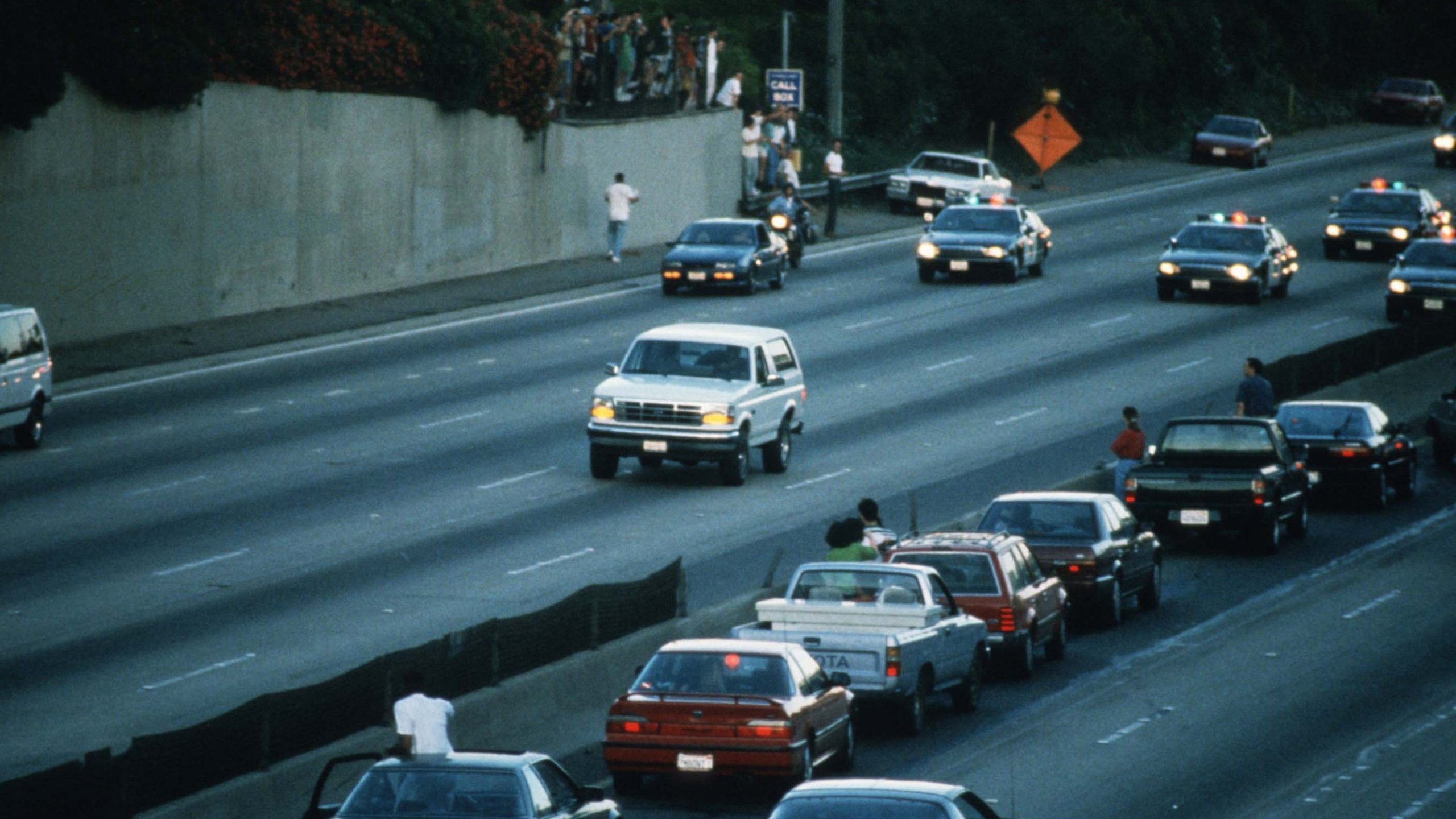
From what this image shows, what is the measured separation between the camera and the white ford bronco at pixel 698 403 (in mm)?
30531

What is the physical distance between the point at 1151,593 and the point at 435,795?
1467 cm

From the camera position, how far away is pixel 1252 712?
68.1ft

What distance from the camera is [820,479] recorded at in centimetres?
3173

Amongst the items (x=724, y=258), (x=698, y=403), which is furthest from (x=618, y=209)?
(x=698, y=403)

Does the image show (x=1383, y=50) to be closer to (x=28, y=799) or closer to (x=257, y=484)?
(x=257, y=484)

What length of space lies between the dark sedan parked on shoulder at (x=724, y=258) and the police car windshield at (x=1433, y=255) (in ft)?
40.6

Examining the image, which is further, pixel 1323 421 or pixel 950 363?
pixel 950 363

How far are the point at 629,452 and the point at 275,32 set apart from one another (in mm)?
17583

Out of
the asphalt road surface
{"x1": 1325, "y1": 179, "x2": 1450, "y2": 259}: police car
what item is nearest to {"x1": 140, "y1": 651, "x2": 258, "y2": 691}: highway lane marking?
the asphalt road surface

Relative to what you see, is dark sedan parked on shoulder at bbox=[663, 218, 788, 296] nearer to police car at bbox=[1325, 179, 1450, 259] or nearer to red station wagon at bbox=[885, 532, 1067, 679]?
Answer: police car at bbox=[1325, 179, 1450, 259]

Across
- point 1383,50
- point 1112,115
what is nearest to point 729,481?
point 1112,115

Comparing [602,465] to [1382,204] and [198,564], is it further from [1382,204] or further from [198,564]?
[1382,204]

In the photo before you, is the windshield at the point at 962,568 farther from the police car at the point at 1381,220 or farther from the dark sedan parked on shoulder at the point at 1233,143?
the dark sedan parked on shoulder at the point at 1233,143

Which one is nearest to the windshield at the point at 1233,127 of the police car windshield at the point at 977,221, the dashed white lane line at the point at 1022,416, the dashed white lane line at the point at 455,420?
the police car windshield at the point at 977,221
